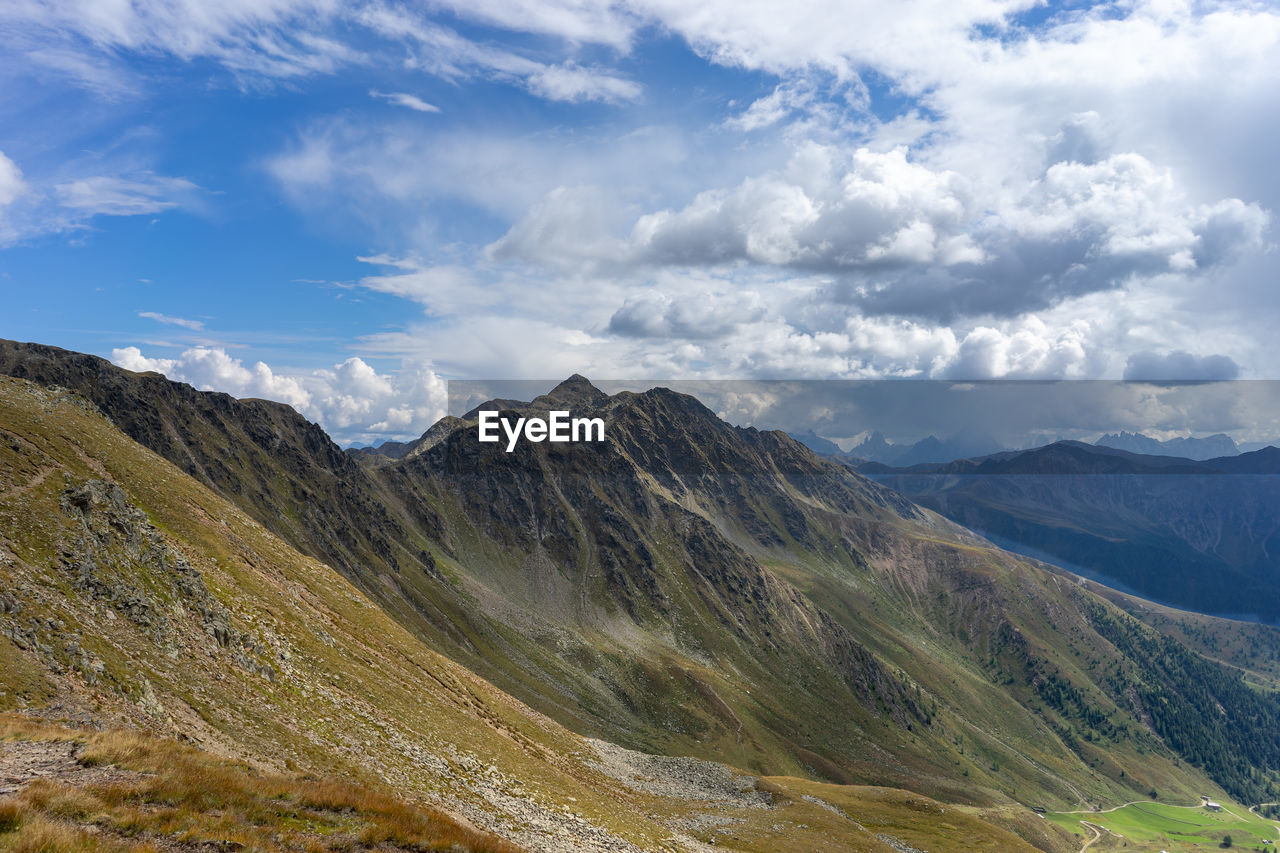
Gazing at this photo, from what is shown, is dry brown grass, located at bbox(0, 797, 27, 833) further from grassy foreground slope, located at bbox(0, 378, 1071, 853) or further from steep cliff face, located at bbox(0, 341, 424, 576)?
steep cliff face, located at bbox(0, 341, 424, 576)

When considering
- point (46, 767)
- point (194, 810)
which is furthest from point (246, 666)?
point (194, 810)

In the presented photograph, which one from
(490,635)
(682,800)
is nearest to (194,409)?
(490,635)

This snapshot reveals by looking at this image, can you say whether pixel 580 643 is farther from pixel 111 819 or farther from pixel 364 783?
pixel 111 819

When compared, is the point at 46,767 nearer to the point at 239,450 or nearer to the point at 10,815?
the point at 10,815

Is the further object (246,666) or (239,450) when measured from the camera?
(239,450)

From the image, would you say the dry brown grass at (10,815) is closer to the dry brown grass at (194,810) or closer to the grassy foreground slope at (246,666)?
the dry brown grass at (194,810)

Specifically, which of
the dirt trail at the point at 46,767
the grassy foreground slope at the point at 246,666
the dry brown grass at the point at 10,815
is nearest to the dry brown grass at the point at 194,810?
the dry brown grass at the point at 10,815

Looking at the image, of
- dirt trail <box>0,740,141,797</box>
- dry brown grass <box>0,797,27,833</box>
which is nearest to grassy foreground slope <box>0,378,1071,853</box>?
dirt trail <box>0,740,141,797</box>
